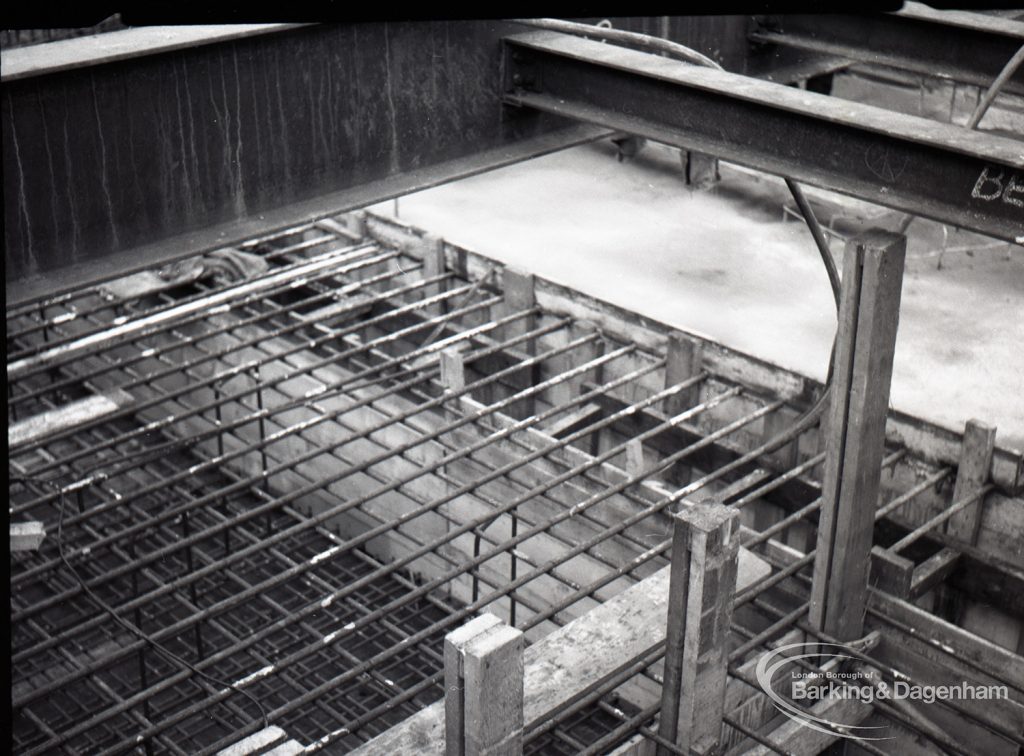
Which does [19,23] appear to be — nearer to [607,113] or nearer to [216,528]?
[607,113]

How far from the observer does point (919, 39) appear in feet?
18.8

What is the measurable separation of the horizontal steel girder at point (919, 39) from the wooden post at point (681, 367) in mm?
3227

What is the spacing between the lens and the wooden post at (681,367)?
905cm

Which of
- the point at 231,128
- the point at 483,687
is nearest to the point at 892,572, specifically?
the point at 483,687

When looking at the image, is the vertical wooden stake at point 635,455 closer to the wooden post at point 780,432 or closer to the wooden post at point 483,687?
the wooden post at point 780,432

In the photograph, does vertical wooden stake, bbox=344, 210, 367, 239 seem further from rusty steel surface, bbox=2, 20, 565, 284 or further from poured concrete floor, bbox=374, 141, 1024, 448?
rusty steel surface, bbox=2, 20, 565, 284

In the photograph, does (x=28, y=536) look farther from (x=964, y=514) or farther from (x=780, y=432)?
(x=964, y=514)

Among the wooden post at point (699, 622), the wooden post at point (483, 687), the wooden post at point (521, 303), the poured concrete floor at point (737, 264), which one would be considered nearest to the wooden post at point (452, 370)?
the wooden post at point (521, 303)

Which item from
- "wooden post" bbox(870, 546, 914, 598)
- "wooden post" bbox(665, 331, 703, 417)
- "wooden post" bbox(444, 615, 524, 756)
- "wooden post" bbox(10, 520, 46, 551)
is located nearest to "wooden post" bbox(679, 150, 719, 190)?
"wooden post" bbox(444, 615, 524, 756)

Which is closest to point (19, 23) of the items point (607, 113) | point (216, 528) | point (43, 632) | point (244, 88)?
point (244, 88)

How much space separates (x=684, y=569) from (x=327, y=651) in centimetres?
437

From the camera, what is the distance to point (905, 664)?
272 inches

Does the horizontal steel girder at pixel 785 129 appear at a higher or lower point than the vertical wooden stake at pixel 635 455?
higher

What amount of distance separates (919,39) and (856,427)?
1.85 m
